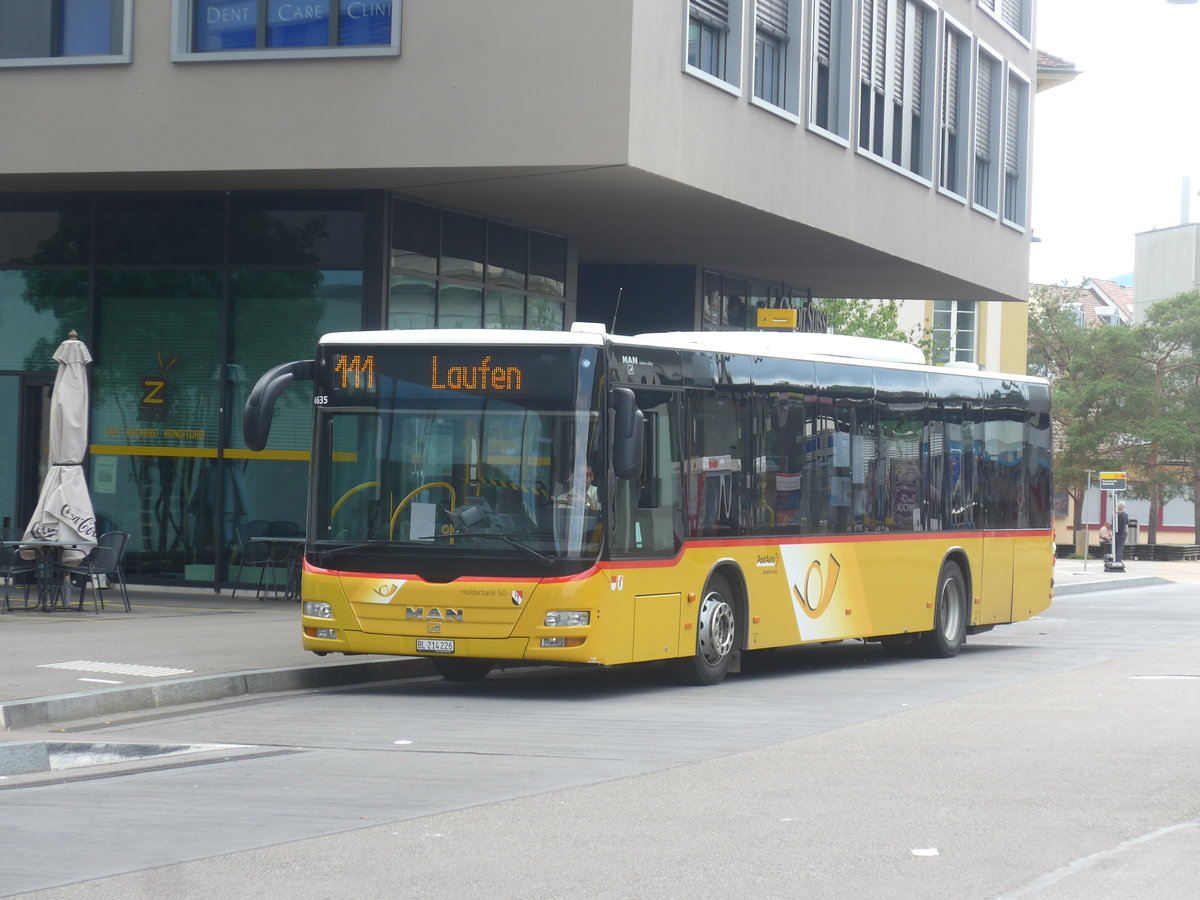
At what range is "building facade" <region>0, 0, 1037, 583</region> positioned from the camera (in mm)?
19688

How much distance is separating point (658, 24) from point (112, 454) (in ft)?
28.8

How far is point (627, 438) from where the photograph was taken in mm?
12961

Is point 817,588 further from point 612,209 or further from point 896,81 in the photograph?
point 896,81

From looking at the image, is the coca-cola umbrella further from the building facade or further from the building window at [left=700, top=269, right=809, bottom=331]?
the building window at [left=700, top=269, right=809, bottom=331]

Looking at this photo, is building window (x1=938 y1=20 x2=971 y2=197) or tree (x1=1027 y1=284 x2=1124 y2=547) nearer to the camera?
building window (x1=938 y1=20 x2=971 y2=197)

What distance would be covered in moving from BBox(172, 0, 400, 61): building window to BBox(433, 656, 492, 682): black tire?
7.93 m

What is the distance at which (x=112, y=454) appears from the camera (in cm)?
2289

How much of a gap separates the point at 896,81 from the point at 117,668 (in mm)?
18490

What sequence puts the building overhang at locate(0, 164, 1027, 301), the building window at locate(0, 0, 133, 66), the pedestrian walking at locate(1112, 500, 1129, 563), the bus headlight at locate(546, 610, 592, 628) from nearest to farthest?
the bus headlight at locate(546, 610, 592, 628)
the building overhang at locate(0, 164, 1027, 301)
the building window at locate(0, 0, 133, 66)
the pedestrian walking at locate(1112, 500, 1129, 563)

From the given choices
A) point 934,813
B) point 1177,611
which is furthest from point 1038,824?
point 1177,611

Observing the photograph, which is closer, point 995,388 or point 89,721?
point 89,721

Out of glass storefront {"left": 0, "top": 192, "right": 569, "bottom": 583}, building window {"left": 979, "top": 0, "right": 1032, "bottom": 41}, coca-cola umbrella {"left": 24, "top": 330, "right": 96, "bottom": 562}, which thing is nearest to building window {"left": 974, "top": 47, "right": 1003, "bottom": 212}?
building window {"left": 979, "top": 0, "right": 1032, "bottom": 41}

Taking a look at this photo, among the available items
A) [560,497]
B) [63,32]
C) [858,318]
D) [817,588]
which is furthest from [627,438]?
[858,318]

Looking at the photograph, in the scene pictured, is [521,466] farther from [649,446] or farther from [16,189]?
[16,189]
